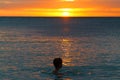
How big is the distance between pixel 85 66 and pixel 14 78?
9.59m

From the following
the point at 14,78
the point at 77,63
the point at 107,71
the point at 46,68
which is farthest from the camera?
the point at 77,63

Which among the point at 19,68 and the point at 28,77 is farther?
the point at 19,68

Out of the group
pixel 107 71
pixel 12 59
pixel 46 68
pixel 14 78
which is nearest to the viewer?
pixel 14 78

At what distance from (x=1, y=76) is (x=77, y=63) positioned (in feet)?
36.7

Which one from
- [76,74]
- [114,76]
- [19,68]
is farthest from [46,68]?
[114,76]

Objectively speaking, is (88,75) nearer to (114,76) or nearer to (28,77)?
(114,76)

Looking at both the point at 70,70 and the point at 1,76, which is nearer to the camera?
the point at 1,76

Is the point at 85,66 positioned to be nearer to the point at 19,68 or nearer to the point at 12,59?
the point at 19,68

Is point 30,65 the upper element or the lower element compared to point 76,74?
upper

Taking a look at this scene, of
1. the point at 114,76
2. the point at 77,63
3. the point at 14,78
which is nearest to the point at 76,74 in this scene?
the point at 114,76

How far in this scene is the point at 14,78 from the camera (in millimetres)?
32500

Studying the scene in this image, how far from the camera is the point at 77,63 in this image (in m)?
42.2

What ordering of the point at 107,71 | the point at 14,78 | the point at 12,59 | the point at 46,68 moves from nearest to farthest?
the point at 14,78, the point at 107,71, the point at 46,68, the point at 12,59

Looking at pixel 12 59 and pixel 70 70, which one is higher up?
pixel 12 59
